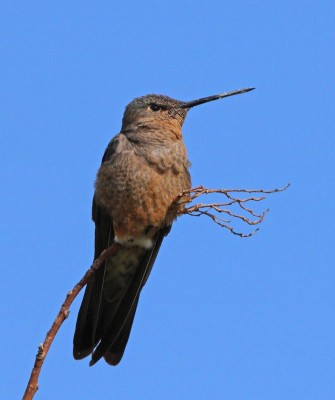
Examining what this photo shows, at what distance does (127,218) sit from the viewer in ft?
16.5

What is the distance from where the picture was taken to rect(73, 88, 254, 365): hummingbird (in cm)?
493

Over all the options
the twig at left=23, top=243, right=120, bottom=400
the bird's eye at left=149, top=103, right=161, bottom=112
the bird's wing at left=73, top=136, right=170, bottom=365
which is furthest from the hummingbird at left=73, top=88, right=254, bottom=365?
the twig at left=23, top=243, right=120, bottom=400

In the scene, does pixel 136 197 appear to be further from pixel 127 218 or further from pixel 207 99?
pixel 207 99

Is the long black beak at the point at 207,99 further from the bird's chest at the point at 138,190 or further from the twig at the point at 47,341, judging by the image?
the twig at the point at 47,341

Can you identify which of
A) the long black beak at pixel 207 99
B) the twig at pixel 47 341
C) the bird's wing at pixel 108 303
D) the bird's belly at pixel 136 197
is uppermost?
the long black beak at pixel 207 99

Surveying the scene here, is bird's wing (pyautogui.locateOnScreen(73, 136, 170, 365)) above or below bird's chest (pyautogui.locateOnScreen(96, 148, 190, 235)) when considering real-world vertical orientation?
below

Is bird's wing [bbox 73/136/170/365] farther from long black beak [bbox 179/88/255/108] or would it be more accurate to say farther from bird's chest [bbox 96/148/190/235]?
long black beak [bbox 179/88/255/108]

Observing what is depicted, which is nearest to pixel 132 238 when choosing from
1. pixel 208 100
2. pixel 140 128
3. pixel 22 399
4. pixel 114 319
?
pixel 114 319

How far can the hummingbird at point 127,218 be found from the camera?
493cm

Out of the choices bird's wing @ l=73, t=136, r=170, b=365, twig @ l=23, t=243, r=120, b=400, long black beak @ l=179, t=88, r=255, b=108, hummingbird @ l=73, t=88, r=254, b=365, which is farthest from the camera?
long black beak @ l=179, t=88, r=255, b=108

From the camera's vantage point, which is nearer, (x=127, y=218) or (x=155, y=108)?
(x=127, y=218)

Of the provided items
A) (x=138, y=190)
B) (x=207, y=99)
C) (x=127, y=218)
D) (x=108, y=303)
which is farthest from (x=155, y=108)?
(x=108, y=303)

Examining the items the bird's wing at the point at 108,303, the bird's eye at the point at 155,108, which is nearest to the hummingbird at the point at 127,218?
the bird's wing at the point at 108,303

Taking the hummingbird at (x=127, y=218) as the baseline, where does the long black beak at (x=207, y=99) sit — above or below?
above
